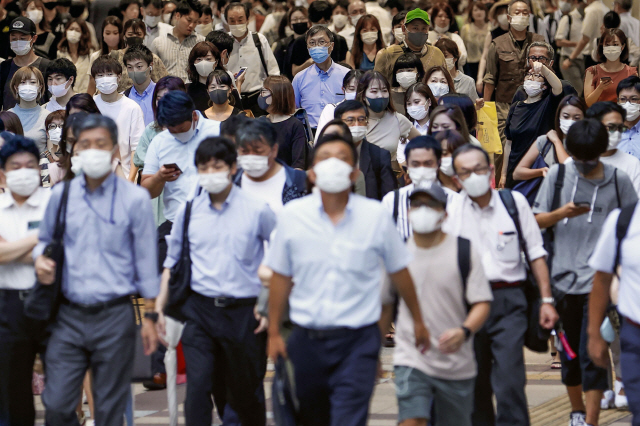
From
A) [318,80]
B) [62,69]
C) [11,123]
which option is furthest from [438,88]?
[11,123]

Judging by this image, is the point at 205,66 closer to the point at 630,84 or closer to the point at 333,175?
the point at 630,84

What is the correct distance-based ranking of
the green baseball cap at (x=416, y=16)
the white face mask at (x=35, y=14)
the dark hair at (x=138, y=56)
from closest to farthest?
the dark hair at (x=138, y=56), the green baseball cap at (x=416, y=16), the white face mask at (x=35, y=14)

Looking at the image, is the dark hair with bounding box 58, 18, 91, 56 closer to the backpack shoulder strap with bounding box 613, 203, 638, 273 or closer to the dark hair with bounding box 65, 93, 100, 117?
the dark hair with bounding box 65, 93, 100, 117

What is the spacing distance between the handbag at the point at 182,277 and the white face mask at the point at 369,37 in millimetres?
6873

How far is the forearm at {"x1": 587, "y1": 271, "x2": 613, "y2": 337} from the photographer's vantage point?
5.62m

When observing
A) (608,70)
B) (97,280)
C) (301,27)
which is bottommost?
(97,280)

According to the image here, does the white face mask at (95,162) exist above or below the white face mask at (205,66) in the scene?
below

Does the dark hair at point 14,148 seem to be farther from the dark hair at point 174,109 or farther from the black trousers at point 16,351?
the dark hair at point 174,109

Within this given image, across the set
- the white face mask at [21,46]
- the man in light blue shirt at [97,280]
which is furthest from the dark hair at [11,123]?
the man in light blue shirt at [97,280]

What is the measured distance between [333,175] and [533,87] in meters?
5.28

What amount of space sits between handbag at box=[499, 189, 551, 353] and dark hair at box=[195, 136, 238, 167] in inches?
60.2

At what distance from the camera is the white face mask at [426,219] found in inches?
217

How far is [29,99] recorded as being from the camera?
404 inches

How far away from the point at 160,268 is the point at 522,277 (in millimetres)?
2635
